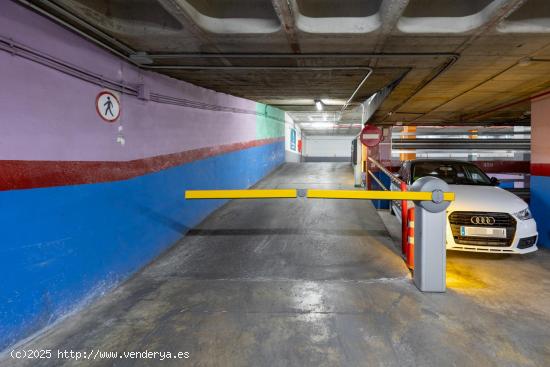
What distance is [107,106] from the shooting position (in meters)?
3.64

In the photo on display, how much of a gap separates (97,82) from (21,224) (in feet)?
5.48

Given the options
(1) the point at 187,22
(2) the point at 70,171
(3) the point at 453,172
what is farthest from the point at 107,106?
(3) the point at 453,172

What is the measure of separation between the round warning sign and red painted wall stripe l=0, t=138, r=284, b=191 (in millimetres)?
517

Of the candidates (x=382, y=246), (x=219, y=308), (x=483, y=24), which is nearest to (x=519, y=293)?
(x=382, y=246)

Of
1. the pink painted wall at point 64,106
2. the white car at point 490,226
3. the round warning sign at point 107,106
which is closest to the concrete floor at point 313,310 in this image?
the white car at point 490,226

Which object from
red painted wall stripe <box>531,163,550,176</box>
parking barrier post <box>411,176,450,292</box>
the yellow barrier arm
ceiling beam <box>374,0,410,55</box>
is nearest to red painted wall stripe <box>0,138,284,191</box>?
the yellow barrier arm

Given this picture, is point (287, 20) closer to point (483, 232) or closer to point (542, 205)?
point (483, 232)

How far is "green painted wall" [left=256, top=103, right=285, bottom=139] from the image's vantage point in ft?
36.7

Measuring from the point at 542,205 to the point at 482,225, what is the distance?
7.73 ft

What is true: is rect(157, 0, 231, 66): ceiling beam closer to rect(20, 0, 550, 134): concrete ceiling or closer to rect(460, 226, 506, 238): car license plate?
rect(20, 0, 550, 134): concrete ceiling

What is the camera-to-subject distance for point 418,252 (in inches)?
144

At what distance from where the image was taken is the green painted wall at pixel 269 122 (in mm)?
11188

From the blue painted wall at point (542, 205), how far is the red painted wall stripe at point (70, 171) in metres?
6.50

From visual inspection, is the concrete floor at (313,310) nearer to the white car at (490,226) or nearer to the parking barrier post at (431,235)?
the parking barrier post at (431,235)
